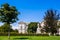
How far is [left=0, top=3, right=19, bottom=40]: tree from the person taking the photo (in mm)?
27453

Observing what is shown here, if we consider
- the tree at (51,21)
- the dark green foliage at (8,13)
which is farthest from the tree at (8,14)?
the tree at (51,21)

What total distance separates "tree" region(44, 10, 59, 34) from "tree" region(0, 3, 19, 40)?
5249 cm

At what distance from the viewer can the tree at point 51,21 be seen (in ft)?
263

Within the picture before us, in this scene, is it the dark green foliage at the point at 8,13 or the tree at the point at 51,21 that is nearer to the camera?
the dark green foliage at the point at 8,13

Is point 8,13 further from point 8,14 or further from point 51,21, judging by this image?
point 51,21

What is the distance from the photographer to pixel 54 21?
80562 millimetres

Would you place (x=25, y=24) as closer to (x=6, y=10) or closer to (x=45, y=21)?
(x=45, y=21)

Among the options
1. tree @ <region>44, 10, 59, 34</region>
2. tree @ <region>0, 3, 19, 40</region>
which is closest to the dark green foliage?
tree @ <region>0, 3, 19, 40</region>

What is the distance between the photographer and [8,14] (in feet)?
90.1

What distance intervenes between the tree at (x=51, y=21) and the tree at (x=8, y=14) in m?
52.5

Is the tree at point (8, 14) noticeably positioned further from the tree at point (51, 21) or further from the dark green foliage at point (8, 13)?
the tree at point (51, 21)

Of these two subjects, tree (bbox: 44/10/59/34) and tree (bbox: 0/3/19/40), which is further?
tree (bbox: 44/10/59/34)

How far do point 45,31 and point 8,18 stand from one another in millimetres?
56422

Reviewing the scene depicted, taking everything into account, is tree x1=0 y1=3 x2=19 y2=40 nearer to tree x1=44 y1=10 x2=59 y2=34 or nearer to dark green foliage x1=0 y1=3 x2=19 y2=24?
dark green foliage x1=0 y1=3 x2=19 y2=24
